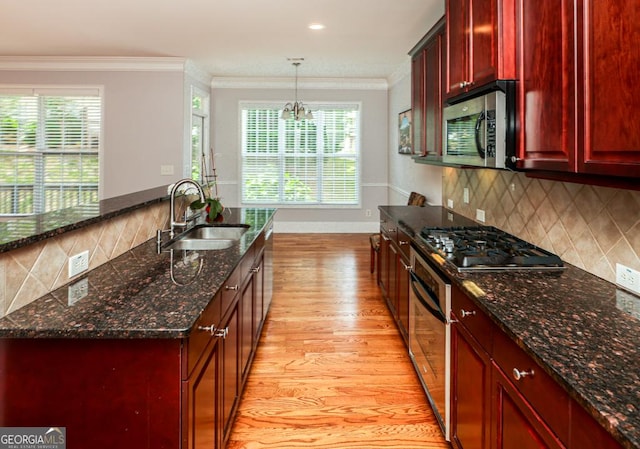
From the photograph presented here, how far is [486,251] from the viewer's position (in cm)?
213

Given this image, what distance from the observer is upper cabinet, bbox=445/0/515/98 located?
1.90 metres

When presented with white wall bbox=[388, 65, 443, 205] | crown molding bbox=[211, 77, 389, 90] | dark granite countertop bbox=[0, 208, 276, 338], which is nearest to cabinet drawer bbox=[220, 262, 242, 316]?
dark granite countertop bbox=[0, 208, 276, 338]

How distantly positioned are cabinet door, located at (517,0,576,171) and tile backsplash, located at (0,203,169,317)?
1.83 m

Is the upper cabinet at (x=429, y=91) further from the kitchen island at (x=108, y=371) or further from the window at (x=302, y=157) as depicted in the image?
the window at (x=302, y=157)

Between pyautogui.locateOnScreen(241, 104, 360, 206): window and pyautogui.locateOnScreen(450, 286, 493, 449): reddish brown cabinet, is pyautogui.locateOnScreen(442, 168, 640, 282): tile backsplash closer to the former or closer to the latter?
pyautogui.locateOnScreen(450, 286, 493, 449): reddish brown cabinet

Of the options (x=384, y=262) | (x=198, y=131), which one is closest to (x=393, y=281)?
(x=384, y=262)

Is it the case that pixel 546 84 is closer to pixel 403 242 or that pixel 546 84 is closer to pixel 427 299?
pixel 427 299

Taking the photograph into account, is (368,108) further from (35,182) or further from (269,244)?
(35,182)

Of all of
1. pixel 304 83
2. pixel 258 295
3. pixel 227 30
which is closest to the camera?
pixel 258 295

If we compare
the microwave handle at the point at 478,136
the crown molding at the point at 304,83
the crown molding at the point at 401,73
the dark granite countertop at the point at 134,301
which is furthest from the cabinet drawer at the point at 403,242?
the crown molding at the point at 304,83

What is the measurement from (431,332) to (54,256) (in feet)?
5.63

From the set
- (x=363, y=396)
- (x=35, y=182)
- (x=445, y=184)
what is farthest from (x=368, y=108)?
(x=363, y=396)

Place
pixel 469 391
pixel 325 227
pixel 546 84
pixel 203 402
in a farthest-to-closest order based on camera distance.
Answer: pixel 325 227 → pixel 469 391 → pixel 546 84 → pixel 203 402

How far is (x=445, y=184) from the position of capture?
410 cm
